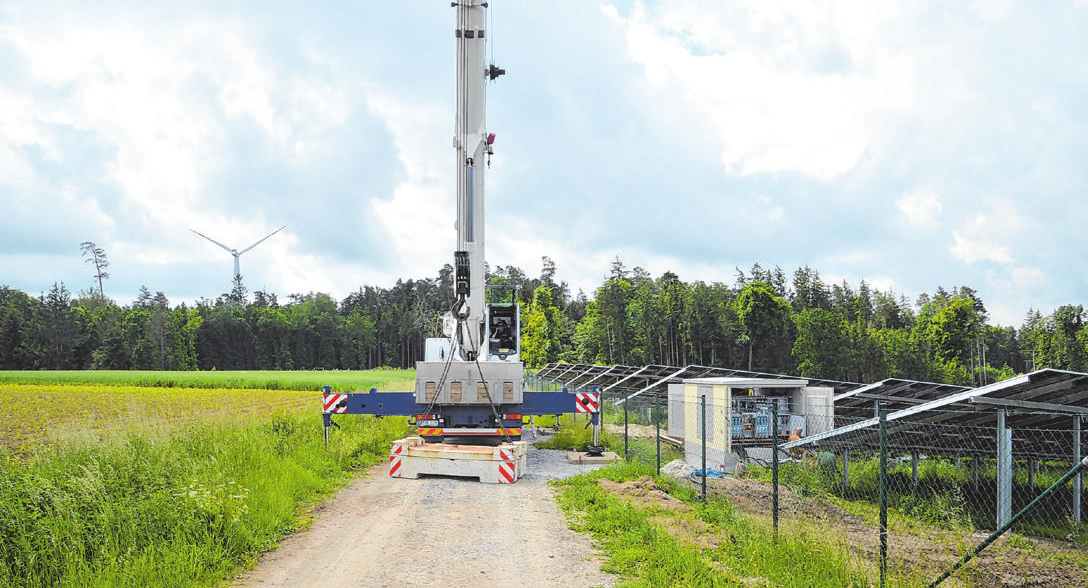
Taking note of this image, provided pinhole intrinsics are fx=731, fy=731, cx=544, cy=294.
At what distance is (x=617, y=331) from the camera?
79.4 meters

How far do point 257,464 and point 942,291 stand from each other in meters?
120

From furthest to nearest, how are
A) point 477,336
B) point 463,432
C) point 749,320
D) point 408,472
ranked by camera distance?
point 749,320, point 477,336, point 463,432, point 408,472

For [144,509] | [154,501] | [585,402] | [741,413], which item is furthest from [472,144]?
[144,509]

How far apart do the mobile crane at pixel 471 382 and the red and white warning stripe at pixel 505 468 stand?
18mm

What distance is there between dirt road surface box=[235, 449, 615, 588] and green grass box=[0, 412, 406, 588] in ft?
1.46

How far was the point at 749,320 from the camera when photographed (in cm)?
7094

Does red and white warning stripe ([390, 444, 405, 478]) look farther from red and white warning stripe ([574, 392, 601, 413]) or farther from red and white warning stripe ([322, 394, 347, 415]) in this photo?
red and white warning stripe ([574, 392, 601, 413])

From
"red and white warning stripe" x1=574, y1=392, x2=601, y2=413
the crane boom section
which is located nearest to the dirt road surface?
"red and white warning stripe" x1=574, y1=392, x2=601, y2=413

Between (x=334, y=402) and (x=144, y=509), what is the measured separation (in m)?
7.41

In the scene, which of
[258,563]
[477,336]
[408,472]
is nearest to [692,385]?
[477,336]

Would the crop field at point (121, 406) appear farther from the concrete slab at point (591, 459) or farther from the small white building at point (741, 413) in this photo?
the small white building at point (741, 413)

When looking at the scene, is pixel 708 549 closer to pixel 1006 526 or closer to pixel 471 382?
pixel 1006 526

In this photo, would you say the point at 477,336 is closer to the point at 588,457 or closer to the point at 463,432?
the point at 463,432

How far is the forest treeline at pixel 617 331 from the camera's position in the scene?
66.6 metres
